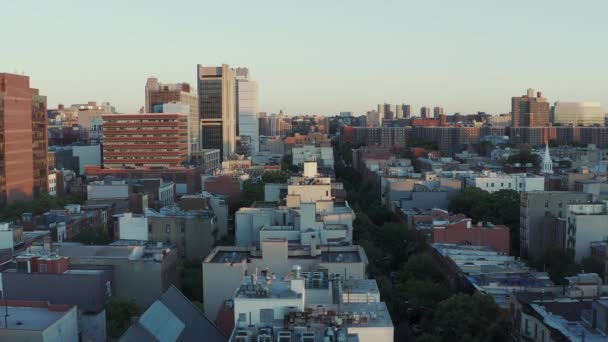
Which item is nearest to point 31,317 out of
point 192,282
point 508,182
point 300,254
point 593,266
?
point 300,254

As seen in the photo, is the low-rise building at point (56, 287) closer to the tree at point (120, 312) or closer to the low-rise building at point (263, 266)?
the tree at point (120, 312)

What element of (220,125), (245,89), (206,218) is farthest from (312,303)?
(245,89)

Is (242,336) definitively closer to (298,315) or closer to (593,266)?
(298,315)

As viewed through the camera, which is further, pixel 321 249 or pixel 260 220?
pixel 260 220

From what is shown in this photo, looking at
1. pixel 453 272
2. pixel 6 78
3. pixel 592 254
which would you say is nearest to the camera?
pixel 453 272

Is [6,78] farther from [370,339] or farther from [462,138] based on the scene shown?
[462,138]

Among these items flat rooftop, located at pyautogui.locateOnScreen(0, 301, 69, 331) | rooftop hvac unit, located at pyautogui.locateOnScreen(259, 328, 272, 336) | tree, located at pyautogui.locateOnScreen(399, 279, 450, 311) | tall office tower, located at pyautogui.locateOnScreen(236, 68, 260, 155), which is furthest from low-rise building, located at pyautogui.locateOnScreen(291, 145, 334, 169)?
rooftop hvac unit, located at pyautogui.locateOnScreen(259, 328, 272, 336)

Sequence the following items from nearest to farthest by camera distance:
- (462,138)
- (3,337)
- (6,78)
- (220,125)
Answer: (3,337) → (6,78) → (220,125) → (462,138)

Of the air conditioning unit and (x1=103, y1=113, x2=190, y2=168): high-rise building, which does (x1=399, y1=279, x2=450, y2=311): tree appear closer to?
the air conditioning unit

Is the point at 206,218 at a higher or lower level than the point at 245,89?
lower
